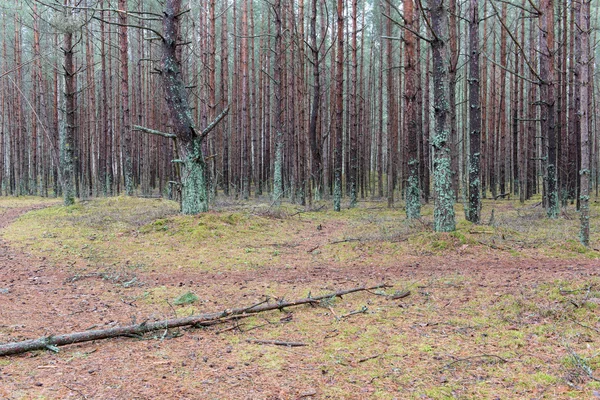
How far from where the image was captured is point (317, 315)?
3.92 meters

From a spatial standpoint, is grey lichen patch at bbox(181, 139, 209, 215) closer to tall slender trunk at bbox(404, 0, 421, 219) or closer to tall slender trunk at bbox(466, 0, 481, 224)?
tall slender trunk at bbox(404, 0, 421, 219)

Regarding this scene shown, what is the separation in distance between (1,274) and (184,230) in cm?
310

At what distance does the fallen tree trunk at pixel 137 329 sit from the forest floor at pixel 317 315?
0.22 feet

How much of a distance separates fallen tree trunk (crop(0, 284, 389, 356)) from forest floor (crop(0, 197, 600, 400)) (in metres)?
0.07

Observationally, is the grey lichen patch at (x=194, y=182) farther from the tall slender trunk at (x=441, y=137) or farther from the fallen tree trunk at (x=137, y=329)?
the fallen tree trunk at (x=137, y=329)

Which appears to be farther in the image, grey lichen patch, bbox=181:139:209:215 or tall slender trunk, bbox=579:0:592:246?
grey lichen patch, bbox=181:139:209:215

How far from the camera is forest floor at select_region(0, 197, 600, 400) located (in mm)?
2582

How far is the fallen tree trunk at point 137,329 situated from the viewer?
3.04 metres

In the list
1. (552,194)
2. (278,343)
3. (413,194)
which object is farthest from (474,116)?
(278,343)

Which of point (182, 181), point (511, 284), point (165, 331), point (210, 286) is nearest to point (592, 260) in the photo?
point (511, 284)

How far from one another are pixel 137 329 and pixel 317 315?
1.52 m

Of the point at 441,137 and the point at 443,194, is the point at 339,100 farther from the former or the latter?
the point at 443,194

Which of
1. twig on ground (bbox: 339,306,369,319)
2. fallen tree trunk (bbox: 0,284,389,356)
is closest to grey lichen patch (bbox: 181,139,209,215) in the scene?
fallen tree trunk (bbox: 0,284,389,356)

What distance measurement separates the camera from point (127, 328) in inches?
132
